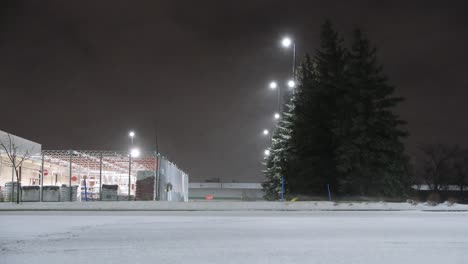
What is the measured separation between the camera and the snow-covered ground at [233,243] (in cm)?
861

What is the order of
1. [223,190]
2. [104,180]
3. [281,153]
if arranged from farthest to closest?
[223,190], [104,180], [281,153]

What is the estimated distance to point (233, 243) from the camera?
34.4 feet

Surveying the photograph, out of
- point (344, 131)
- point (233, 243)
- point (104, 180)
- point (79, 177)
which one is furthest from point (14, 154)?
point (104, 180)

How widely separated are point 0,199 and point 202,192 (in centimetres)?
9647

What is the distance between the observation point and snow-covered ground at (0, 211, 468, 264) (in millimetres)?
8609

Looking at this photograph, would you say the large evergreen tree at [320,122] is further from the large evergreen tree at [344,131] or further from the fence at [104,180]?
the fence at [104,180]

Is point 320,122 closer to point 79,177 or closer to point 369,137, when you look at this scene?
point 369,137

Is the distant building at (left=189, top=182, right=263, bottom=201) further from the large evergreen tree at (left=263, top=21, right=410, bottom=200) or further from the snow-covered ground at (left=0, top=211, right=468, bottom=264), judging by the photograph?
the snow-covered ground at (left=0, top=211, right=468, bottom=264)

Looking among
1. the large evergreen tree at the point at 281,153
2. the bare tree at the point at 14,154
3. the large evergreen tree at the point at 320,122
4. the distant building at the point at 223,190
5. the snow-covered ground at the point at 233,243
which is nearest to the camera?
the snow-covered ground at the point at 233,243

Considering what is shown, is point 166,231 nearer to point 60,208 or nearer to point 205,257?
point 205,257

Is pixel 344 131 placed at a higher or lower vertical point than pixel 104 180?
higher

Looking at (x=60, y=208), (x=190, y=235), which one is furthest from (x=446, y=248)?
(x=60, y=208)

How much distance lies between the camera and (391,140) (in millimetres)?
38438

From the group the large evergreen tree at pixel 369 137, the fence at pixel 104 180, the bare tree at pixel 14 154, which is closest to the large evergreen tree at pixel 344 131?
the large evergreen tree at pixel 369 137
